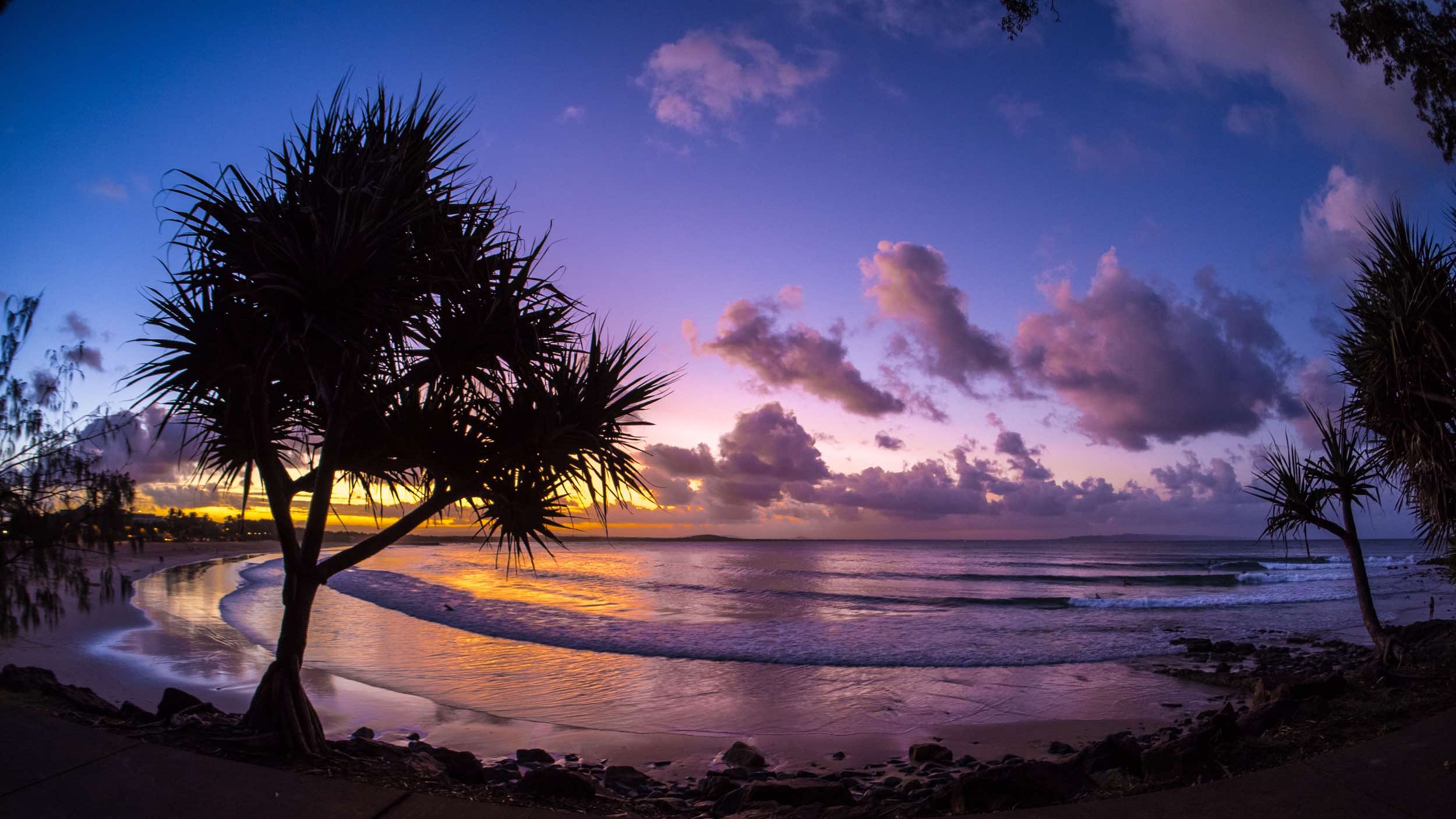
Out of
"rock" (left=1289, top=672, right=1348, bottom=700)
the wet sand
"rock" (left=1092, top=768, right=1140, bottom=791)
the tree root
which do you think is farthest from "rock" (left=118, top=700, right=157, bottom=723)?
"rock" (left=1289, top=672, right=1348, bottom=700)

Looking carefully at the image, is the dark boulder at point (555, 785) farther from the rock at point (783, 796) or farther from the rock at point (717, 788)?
the rock at point (717, 788)

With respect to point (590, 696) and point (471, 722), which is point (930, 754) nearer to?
point (590, 696)

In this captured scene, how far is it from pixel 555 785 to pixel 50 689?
4.48 meters

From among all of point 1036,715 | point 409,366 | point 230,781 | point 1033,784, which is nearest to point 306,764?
point 230,781

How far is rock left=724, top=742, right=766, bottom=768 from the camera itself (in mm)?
8094

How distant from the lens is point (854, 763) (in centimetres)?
838

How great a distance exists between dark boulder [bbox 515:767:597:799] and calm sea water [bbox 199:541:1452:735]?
4106mm

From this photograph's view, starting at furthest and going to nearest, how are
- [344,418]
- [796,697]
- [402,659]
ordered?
[402,659], [796,697], [344,418]

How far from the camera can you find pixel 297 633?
5328mm

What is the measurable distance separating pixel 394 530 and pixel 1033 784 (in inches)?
205

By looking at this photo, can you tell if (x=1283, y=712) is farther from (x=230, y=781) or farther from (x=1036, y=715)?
(x=230, y=781)

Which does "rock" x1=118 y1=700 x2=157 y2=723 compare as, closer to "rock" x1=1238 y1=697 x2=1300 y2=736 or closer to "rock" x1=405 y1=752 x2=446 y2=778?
"rock" x1=405 y1=752 x2=446 y2=778

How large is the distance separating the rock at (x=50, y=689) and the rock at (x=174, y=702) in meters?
0.31

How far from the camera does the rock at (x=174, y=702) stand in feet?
20.1
